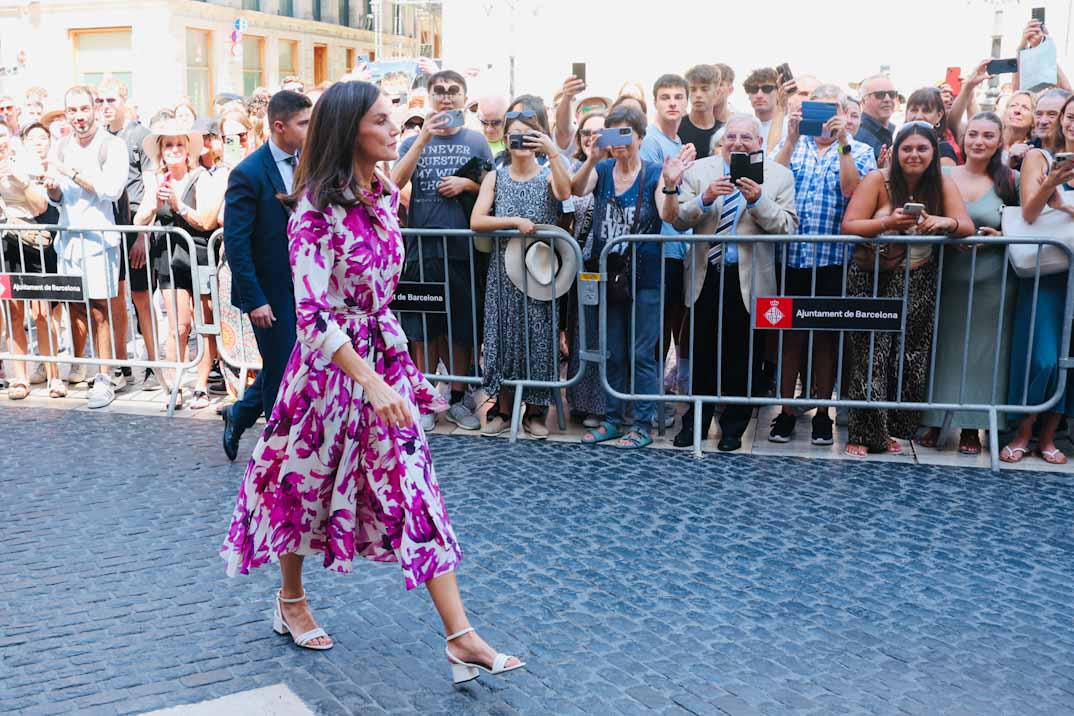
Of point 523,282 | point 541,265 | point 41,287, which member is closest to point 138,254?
point 41,287

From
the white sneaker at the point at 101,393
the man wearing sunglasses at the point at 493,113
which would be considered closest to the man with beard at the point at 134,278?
the white sneaker at the point at 101,393

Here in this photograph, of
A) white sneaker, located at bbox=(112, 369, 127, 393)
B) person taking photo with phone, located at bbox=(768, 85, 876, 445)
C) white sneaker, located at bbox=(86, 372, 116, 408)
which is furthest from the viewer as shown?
white sneaker, located at bbox=(112, 369, 127, 393)

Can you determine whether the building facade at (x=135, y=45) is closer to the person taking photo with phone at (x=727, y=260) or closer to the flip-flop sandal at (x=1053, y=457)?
the person taking photo with phone at (x=727, y=260)

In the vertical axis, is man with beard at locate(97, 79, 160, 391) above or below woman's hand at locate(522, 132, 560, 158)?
below

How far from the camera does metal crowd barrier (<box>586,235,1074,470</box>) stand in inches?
260

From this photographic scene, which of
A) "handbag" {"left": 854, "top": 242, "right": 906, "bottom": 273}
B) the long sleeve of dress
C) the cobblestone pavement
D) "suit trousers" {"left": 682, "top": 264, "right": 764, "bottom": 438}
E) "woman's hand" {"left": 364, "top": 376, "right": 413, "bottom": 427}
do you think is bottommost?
the cobblestone pavement

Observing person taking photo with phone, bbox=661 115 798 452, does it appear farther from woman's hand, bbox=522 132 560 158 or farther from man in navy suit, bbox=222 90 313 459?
man in navy suit, bbox=222 90 313 459

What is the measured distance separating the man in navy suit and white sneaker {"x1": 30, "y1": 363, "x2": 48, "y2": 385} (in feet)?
13.2

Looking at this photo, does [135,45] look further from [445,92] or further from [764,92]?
[764,92]

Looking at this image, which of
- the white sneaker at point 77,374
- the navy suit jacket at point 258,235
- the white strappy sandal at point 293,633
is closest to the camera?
the white strappy sandal at point 293,633

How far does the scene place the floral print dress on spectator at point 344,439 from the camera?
3670mm

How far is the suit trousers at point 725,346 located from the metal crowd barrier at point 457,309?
73 centimetres

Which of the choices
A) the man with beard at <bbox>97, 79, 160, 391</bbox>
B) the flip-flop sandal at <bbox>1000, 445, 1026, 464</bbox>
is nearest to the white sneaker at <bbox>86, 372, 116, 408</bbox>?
the man with beard at <bbox>97, 79, 160, 391</bbox>

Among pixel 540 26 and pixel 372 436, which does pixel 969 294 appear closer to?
pixel 372 436
